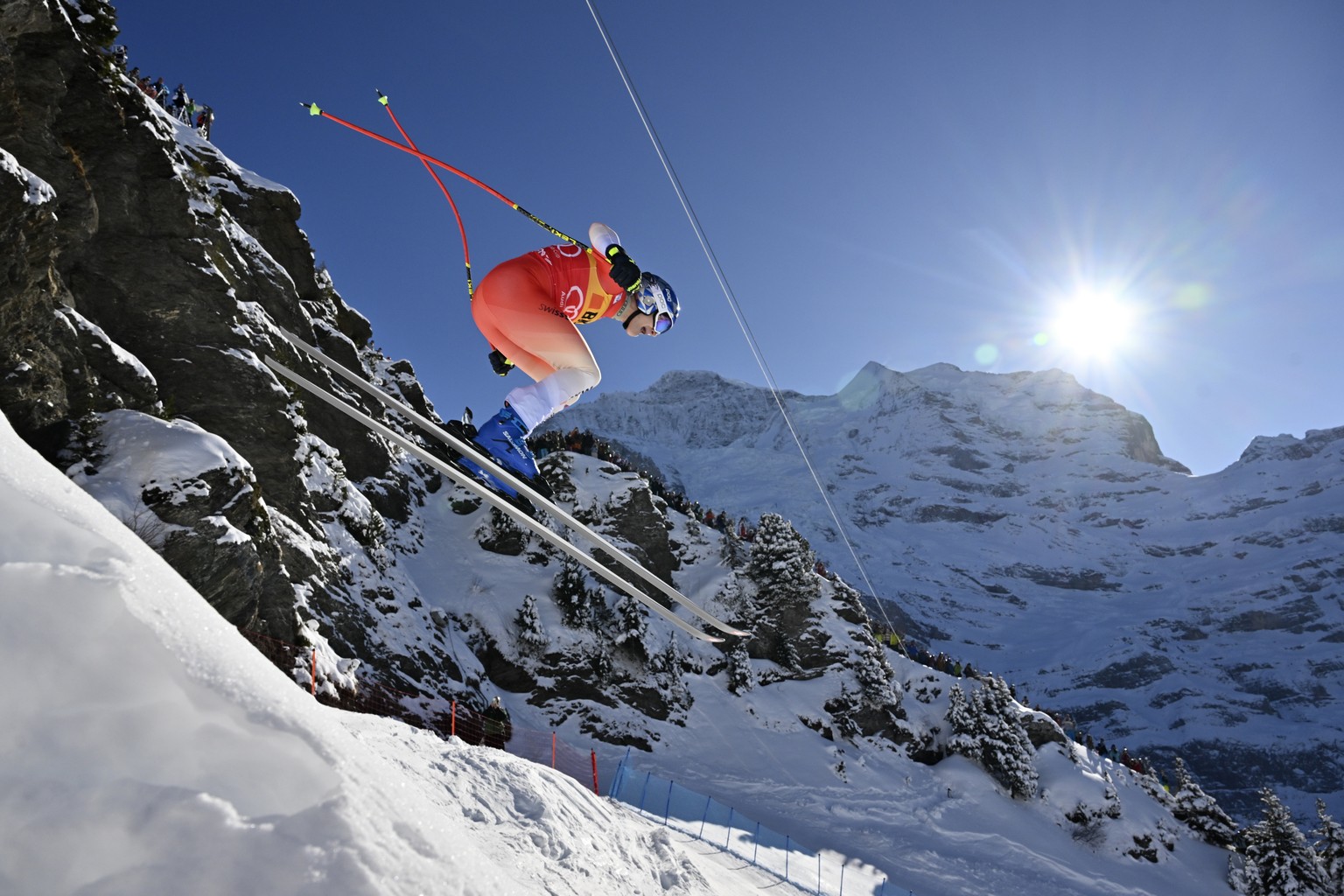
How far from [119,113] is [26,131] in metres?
3.46

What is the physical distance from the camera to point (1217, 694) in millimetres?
60562

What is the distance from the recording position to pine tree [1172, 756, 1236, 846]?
2569 centimetres

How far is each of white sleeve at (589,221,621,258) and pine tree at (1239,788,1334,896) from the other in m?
30.3

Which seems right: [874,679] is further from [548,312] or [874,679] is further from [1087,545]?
[1087,545]

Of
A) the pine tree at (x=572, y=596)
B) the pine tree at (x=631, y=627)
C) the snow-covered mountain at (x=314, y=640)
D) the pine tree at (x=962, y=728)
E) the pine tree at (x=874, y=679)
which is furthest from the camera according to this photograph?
the pine tree at (x=874, y=679)

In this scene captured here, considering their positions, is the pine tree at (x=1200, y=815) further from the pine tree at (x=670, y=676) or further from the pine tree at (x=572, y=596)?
the pine tree at (x=572, y=596)

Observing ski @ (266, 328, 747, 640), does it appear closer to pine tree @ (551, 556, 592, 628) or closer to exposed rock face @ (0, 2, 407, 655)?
exposed rock face @ (0, 2, 407, 655)

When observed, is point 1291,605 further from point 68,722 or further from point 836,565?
point 68,722

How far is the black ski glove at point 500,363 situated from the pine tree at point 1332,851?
3101 cm

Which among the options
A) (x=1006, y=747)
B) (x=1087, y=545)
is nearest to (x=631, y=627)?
(x=1006, y=747)

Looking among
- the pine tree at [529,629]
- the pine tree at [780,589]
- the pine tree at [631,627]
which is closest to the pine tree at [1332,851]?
the pine tree at [780,589]

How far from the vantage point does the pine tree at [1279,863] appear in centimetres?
2264

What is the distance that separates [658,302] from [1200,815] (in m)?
33.2

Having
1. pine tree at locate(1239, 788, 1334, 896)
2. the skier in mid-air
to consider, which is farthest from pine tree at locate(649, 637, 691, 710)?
the skier in mid-air
